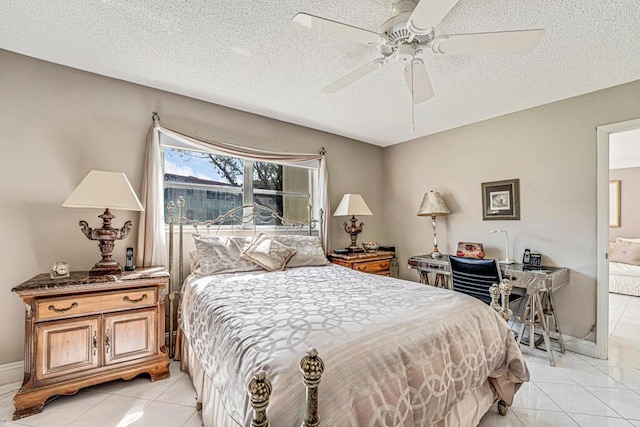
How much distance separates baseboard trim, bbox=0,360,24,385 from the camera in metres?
2.17

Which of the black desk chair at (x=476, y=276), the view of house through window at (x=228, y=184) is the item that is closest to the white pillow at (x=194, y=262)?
the view of house through window at (x=228, y=184)

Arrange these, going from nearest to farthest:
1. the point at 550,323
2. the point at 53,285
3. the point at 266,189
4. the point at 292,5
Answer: the point at 292,5, the point at 53,285, the point at 550,323, the point at 266,189

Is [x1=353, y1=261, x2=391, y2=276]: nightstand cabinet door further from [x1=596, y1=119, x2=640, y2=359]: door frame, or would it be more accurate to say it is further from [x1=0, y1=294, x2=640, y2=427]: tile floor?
[x1=596, y1=119, x2=640, y2=359]: door frame

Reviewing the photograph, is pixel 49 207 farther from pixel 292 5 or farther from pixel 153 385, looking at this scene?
pixel 292 5

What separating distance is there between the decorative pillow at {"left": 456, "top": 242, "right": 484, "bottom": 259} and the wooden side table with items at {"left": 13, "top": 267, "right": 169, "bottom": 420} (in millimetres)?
3316

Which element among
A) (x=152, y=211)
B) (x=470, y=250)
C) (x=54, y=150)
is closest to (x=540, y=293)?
(x=470, y=250)

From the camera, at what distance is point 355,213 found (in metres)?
3.79

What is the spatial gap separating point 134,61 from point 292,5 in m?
1.44

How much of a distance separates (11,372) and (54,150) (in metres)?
1.72

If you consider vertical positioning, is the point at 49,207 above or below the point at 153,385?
→ above

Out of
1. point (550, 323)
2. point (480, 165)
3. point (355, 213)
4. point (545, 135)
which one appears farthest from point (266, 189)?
point (550, 323)

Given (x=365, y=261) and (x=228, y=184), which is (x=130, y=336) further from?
(x=365, y=261)

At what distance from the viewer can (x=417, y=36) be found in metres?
1.63

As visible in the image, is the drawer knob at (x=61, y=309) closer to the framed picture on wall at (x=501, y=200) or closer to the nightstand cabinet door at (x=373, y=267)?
the nightstand cabinet door at (x=373, y=267)
